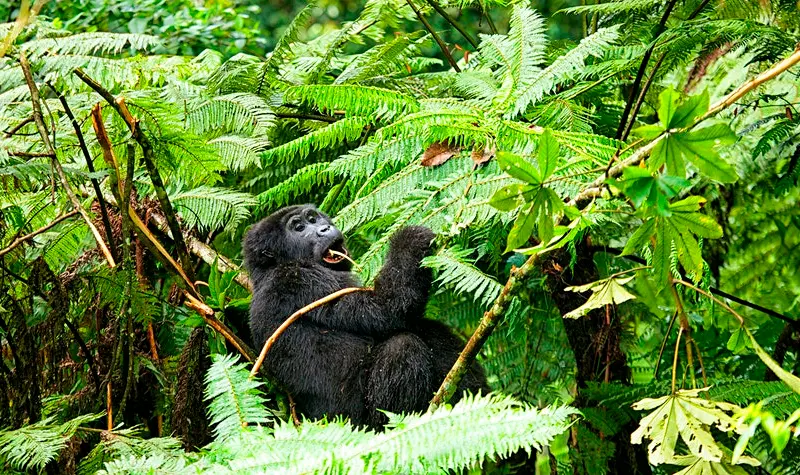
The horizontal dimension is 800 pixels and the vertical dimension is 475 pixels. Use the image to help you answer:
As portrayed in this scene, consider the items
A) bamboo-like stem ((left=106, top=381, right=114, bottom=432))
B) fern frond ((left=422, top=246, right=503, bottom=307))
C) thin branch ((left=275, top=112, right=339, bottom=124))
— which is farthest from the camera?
thin branch ((left=275, top=112, right=339, bottom=124))

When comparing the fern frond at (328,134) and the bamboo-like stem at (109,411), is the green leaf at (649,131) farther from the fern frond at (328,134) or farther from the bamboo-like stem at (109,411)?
the bamboo-like stem at (109,411)

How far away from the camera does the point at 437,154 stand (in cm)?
336

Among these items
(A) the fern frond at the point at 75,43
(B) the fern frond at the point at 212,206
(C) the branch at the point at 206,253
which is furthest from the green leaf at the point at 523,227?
(A) the fern frond at the point at 75,43

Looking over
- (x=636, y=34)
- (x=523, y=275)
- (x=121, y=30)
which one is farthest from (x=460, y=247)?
(x=121, y=30)

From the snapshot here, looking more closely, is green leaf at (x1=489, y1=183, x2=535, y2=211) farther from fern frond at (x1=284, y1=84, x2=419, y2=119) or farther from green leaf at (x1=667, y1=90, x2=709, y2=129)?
fern frond at (x1=284, y1=84, x2=419, y2=119)

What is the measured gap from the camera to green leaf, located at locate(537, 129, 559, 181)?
5.52ft

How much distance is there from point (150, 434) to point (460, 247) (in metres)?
1.66

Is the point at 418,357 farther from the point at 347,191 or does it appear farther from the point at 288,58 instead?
the point at 288,58

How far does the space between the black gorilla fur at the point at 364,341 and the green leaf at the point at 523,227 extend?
1.43 metres

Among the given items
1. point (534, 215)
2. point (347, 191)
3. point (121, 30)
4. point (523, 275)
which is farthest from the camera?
point (121, 30)

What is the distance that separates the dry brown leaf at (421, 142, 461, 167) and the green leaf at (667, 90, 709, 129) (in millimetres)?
1805

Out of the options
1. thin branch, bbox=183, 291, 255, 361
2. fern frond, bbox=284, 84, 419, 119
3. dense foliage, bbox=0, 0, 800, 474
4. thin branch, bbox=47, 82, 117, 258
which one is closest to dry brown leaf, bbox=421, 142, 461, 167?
dense foliage, bbox=0, 0, 800, 474

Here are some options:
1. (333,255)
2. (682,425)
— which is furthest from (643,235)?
(333,255)

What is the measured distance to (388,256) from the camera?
3.34 meters
